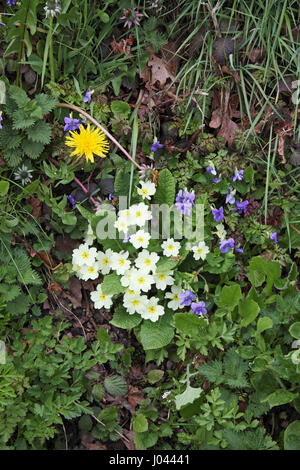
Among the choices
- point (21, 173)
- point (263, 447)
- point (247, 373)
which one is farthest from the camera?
point (21, 173)

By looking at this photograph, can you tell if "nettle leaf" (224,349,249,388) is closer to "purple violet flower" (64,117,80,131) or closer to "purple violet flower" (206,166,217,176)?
"purple violet flower" (206,166,217,176)

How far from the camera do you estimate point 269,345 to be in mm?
2604

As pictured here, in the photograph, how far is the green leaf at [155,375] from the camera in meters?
2.78

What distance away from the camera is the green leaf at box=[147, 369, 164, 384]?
2775 millimetres

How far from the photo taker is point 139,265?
9.16ft

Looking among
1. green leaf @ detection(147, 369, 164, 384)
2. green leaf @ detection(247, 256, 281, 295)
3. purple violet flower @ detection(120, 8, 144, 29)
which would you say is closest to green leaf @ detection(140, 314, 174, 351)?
green leaf @ detection(147, 369, 164, 384)

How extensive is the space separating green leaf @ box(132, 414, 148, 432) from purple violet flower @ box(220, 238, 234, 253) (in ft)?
2.87

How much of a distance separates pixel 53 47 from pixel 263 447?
2188mm

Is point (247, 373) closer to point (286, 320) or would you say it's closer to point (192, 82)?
point (286, 320)

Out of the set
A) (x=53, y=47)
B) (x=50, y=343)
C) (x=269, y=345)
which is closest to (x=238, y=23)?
(x=53, y=47)

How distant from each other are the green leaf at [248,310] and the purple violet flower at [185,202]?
511 millimetres

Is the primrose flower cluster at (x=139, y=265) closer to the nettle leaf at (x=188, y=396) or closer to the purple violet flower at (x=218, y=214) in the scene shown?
the purple violet flower at (x=218, y=214)

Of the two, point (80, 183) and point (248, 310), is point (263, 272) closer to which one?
point (248, 310)

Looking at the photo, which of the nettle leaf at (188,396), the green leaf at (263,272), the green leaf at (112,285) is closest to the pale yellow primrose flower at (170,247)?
the green leaf at (112,285)
